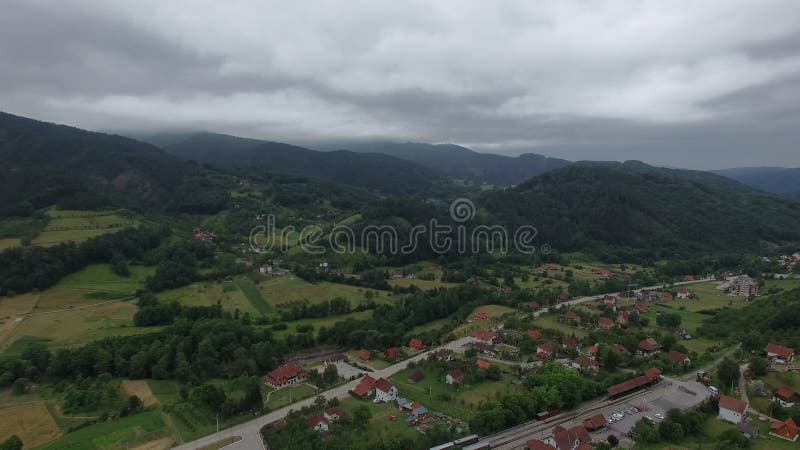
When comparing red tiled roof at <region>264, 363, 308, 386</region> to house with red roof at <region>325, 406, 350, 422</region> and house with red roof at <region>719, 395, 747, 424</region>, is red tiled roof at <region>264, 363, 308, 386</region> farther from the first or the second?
house with red roof at <region>719, 395, 747, 424</region>

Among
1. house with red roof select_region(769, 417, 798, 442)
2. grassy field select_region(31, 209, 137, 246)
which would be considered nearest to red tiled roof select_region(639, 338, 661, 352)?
house with red roof select_region(769, 417, 798, 442)

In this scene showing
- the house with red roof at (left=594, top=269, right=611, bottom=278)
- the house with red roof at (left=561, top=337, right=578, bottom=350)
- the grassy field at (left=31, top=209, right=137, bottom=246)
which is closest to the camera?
the house with red roof at (left=561, top=337, right=578, bottom=350)

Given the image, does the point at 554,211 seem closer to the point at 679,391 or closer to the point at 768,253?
the point at 768,253

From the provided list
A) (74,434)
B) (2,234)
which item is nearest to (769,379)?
(74,434)

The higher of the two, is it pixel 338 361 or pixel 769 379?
pixel 769 379

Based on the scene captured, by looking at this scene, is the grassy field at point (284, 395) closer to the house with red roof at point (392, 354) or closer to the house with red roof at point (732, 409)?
the house with red roof at point (392, 354)

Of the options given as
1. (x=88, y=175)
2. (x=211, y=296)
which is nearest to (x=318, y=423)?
(x=211, y=296)

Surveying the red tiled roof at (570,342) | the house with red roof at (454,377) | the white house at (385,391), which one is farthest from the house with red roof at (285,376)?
the red tiled roof at (570,342)
